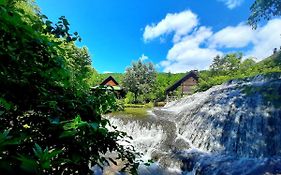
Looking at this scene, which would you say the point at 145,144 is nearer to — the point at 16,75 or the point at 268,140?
the point at 268,140

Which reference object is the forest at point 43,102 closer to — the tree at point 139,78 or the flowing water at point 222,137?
the flowing water at point 222,137

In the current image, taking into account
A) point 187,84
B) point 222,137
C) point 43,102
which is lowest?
point 222,137

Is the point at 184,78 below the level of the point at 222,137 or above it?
above

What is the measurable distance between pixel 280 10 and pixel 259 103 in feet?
54.6

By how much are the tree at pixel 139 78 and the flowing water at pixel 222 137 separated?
37.7m

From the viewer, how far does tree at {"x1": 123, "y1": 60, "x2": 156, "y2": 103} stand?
2189 inches

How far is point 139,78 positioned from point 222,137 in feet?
147

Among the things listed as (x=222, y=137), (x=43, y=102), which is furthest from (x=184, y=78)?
(x=43, y=102)

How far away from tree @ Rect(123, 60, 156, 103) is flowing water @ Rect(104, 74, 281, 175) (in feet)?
124

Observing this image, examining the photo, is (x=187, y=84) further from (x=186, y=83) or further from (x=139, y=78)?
(x=139, y=78)

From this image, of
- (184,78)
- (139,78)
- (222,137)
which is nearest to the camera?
(222,137)

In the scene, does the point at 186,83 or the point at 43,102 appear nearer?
the point at 43,102

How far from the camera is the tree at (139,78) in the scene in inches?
2189

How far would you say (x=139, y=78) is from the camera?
57.5 metres
